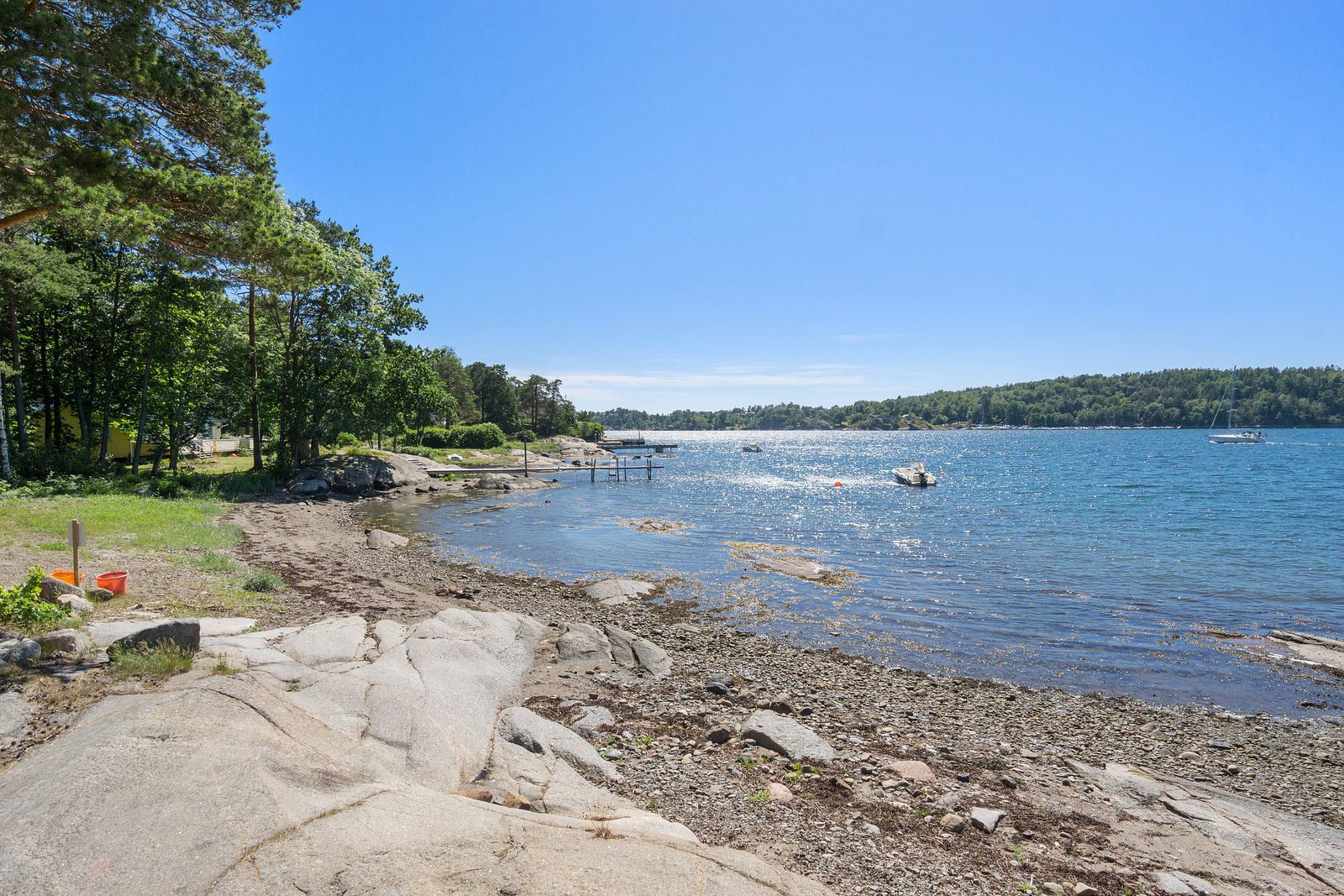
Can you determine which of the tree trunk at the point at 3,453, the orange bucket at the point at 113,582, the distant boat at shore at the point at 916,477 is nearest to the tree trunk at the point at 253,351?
the tree trunk at the point at 3,453

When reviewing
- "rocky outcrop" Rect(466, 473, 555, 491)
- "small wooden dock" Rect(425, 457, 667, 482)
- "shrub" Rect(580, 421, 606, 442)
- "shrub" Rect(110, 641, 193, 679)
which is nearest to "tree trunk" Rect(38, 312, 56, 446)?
"small wooden dock" Rect(425, 457, 667, 482)

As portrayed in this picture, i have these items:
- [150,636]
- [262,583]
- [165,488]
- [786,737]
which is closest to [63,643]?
[150,636]

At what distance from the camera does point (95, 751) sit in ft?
15.5

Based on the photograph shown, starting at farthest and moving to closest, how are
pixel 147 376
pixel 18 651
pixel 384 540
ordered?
pixel 147 376
pixel 384 540
pixel 18 651

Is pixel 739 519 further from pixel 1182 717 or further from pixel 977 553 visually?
pixel 1182 717

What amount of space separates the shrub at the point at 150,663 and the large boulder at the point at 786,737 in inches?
260

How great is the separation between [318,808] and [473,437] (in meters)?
80.2

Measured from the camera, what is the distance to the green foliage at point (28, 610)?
7893 mm

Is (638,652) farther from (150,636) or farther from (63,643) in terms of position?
(63,643)

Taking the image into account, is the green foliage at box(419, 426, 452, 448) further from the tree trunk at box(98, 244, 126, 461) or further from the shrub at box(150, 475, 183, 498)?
the shrub at box(150, 475, 183, 498)

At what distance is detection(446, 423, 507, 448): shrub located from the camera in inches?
3179

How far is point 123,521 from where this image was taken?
1720cm

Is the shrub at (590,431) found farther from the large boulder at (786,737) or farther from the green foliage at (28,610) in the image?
the large boulder at (786,737)

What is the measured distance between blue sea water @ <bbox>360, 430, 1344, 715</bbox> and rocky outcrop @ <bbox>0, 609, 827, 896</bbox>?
29.6 ft
